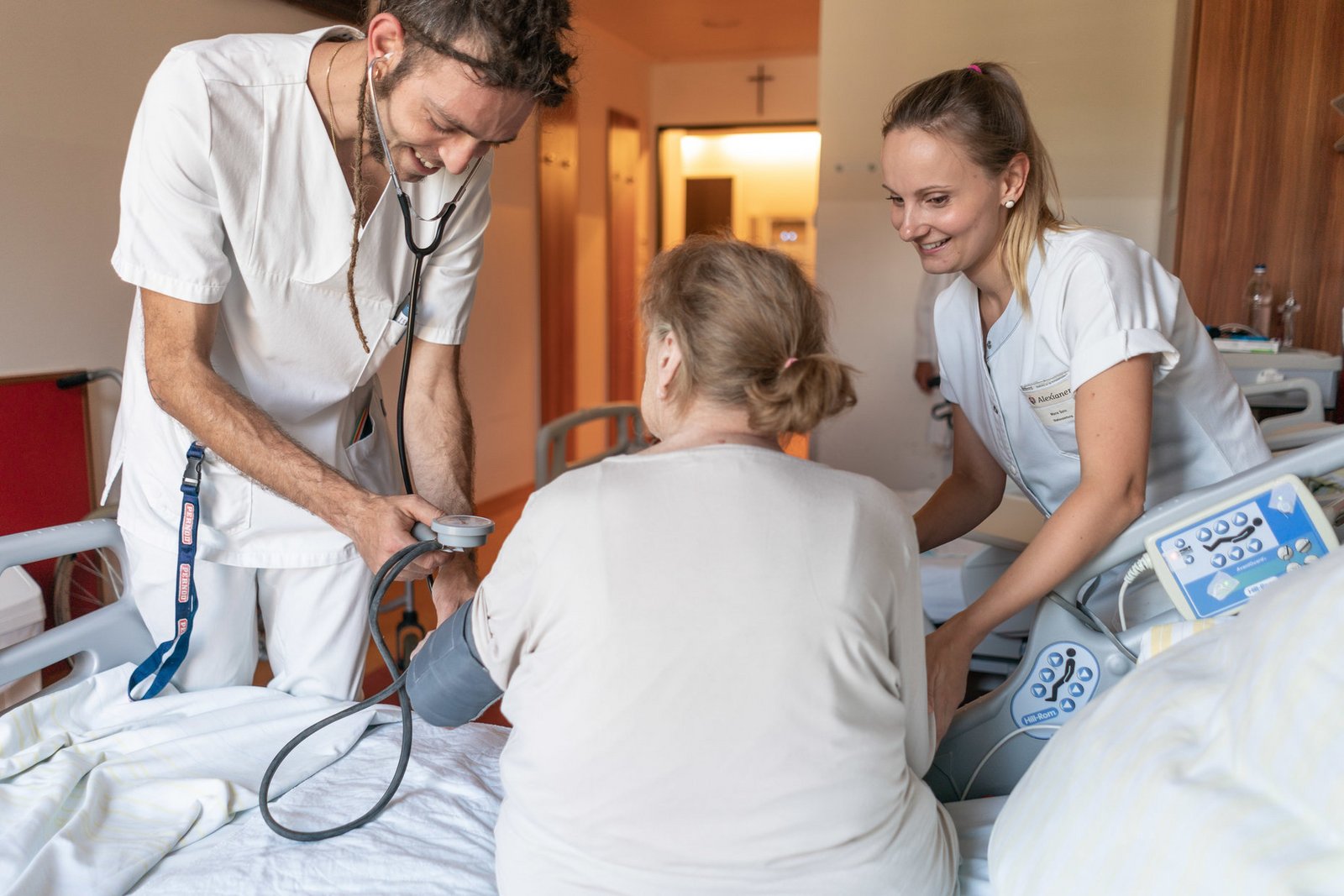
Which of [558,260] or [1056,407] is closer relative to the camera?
[1056,407]

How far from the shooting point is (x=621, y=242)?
653 cm

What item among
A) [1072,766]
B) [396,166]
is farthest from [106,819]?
[1072,766]

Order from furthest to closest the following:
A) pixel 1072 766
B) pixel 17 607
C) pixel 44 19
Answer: pixel 44 19 → pixel 17 607 → pixel 1072 766

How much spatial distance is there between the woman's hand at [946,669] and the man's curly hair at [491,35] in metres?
0.78

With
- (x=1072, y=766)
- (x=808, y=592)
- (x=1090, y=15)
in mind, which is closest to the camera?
(x=808, y=592)

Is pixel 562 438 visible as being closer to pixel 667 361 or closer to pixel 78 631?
pixel 78 631

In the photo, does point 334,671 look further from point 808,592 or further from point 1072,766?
point 1072,766

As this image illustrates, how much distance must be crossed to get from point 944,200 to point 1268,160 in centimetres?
233

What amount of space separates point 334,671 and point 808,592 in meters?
0.87

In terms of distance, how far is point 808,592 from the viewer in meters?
0.79

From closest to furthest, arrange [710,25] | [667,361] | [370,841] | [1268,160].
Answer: [667,361] < [370,841] < [1268,160] < [710,25]

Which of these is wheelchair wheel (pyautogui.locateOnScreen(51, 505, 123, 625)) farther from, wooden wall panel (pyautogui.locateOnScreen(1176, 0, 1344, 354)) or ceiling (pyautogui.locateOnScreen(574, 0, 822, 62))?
ceiling (pyautogui.locateOnScreen(574, 0, 822, 62))

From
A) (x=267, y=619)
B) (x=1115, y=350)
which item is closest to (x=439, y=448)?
(x=267, y=619)

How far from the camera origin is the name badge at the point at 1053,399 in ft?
3.99
